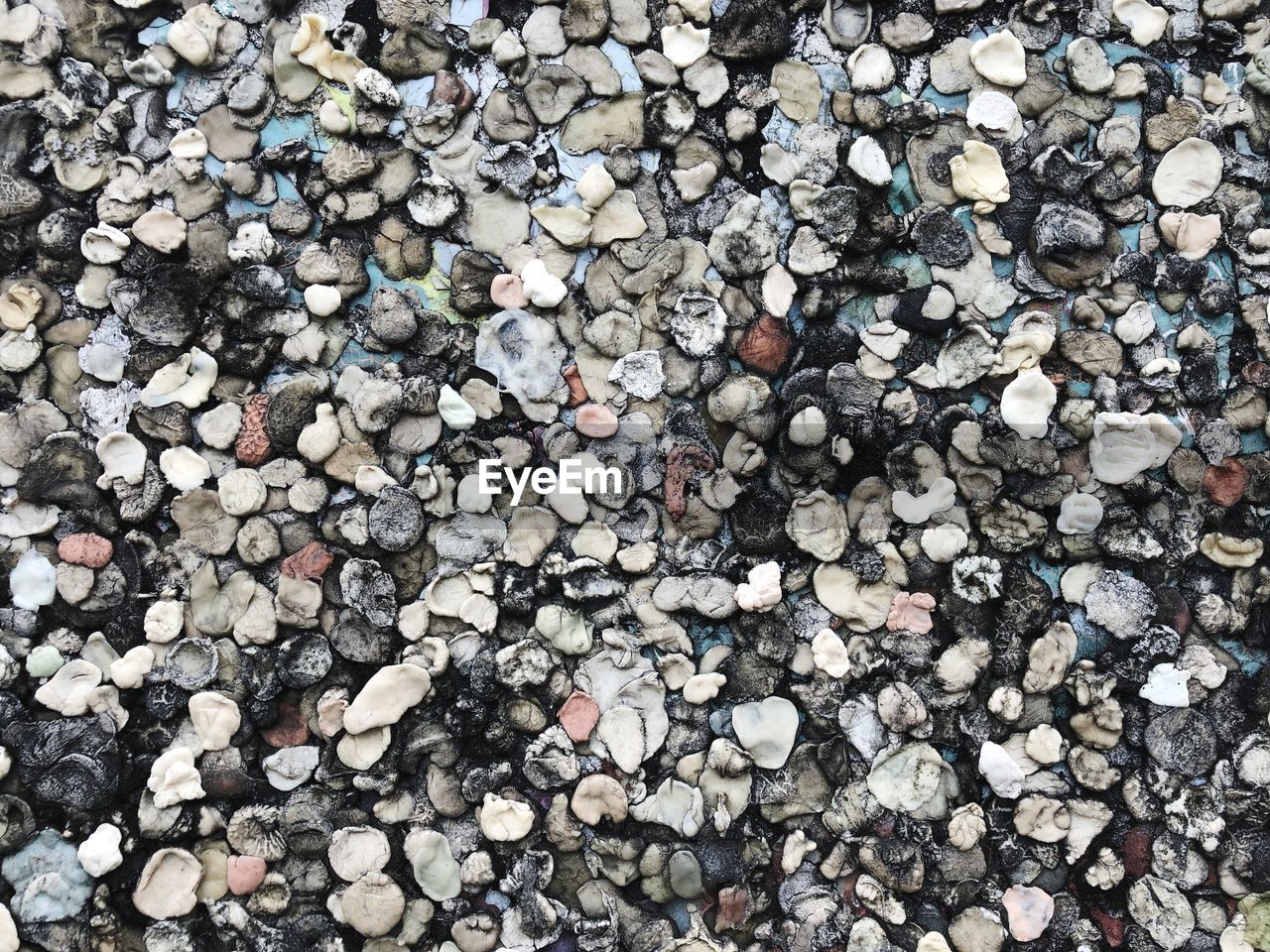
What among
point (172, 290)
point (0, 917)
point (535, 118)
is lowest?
point (0, 917)

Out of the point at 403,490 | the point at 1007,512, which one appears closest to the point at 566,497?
the point at 403,490

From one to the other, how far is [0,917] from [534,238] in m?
0.72

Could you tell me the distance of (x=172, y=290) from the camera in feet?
2.70

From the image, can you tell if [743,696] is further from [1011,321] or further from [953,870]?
[1011,321]

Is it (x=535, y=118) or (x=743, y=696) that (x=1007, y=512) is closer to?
(x=743, y=696)

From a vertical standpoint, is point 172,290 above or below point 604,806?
above

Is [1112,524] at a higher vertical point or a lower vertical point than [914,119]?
lower

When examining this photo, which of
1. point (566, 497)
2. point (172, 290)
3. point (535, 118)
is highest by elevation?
point (535, 118)

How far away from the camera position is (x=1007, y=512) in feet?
2.69

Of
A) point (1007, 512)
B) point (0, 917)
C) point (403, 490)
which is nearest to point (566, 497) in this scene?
point (403, 490)

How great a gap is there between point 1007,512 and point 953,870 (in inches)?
12.3
